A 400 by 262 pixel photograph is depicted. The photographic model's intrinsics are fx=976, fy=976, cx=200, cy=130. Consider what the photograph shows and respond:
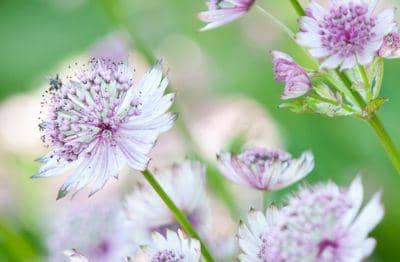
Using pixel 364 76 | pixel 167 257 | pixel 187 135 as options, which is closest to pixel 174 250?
pixel 167 257

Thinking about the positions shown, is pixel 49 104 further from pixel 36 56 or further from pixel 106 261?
pixel 36 56

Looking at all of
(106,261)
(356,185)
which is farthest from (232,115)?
(356,185)

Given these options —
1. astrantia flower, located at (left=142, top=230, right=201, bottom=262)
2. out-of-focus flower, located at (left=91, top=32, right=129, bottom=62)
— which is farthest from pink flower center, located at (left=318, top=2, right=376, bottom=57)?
out-of-focus flower, located at (left=91, top=32, right=129, bottom=62)

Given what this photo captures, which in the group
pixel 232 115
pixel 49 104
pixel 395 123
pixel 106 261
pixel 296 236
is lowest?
pixel 395 123

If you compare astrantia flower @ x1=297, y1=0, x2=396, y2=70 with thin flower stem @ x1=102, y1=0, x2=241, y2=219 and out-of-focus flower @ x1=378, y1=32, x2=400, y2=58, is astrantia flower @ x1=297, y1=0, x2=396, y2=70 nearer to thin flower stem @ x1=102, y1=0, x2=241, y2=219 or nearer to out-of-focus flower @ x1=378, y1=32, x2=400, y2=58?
out-of-focus flower @ x1=378, y1=32, x2=400, y2=58

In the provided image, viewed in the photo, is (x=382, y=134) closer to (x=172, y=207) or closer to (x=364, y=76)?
(x=364, y=76)
